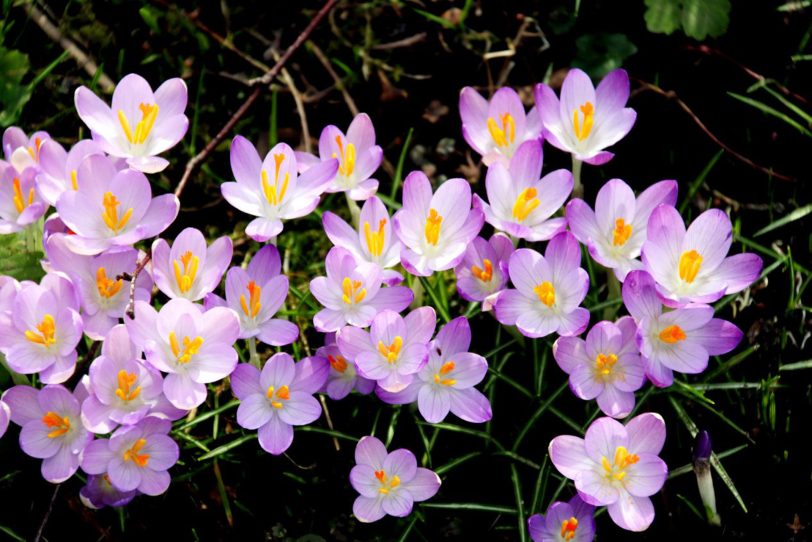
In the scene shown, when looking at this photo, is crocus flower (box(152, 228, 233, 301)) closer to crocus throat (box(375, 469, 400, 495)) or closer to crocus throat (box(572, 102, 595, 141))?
crocus throat (box(375, 469, 400, 495))

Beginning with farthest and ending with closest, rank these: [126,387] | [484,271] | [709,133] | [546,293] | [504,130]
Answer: [709,133]
[504,130]
[484,271]
[546,293]
[126,387]

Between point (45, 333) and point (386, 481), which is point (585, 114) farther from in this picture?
point (45, 333)

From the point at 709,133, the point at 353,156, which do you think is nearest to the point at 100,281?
the point at 353,156

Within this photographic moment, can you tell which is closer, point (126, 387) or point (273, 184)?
point (126, 387)

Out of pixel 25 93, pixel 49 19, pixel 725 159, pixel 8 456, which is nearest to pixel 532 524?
pixel 8 456

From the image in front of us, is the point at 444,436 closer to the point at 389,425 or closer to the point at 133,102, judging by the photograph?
the point at 389,425
